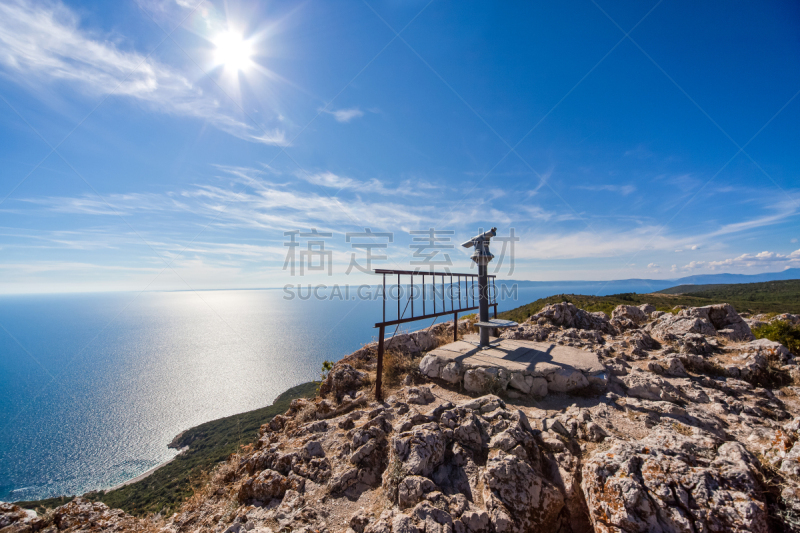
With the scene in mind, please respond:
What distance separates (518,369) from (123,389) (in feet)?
299

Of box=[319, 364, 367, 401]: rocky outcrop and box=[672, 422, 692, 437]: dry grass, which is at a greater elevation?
box=[672, 422, 692, 437]: dry grass

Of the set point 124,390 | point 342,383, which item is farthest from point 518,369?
point 124,390

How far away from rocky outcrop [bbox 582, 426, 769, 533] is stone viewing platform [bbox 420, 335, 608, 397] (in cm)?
365

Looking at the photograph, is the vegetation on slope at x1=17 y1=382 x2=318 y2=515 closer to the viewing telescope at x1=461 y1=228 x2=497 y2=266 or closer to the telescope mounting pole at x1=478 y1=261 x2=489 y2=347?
the telescope mounting pole at x1=478 y1=261 x2=489 y2=347

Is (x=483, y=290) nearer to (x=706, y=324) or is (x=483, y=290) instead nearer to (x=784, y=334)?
(x=706, y=324)

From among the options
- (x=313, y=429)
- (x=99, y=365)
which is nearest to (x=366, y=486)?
(x=313, y=429)

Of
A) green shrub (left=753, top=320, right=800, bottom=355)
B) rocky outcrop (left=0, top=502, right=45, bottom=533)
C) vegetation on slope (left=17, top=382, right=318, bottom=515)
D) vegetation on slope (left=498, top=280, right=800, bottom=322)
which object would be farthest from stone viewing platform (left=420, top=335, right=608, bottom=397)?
vegetation on slope (left=498, top=280, right=800, bottom=322)

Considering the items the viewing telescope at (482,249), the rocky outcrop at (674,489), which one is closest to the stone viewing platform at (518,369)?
the viewing telescope at (482,249)

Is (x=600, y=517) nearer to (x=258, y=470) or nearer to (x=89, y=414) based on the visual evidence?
(x=258, y=470)

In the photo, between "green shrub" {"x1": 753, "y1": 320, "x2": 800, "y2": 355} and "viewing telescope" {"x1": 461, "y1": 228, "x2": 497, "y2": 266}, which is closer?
"viewing telescope" {"x1": 461, "y1": 228, "x2": 497, "y2": 266}

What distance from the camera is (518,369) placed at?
7.63 metres

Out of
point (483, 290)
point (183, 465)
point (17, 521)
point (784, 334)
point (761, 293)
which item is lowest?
point (183, 465)

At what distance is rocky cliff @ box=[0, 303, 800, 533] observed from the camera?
3.24 meters

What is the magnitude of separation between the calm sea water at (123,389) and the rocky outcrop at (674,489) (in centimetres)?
1108
